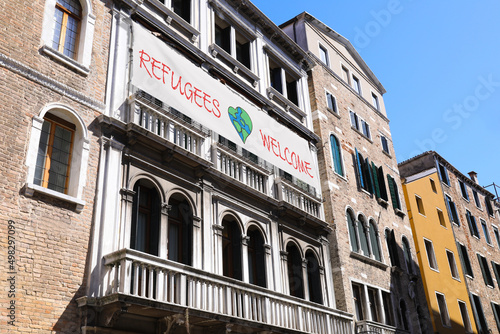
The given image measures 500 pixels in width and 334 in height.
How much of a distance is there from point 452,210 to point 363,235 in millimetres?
12986

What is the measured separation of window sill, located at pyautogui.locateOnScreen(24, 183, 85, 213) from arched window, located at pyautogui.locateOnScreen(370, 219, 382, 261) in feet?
41.1

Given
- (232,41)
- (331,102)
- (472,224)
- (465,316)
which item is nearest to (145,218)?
(232,41)

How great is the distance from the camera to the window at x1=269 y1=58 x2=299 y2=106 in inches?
750

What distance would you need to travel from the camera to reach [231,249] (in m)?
13.6

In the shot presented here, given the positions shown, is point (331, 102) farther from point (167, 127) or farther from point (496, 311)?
point (496, 311)

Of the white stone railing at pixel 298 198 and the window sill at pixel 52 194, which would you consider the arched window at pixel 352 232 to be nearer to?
the white stone railing at pixel 298 198

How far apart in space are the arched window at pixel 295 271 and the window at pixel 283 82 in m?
5.96

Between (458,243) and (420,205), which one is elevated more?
(420,205)

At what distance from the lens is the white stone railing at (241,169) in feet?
45.6

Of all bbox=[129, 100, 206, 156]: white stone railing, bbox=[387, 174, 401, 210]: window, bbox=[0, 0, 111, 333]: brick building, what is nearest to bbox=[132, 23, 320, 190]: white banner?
bbox=[129, 100, 206, 156]: white stone railing

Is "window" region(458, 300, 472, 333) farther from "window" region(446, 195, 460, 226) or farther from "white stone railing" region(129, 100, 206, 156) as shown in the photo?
"white stone railing" region(129, 100, 206, 156)

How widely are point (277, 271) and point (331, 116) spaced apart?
28.3 ft

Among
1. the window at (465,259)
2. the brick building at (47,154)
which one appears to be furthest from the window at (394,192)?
the brick building at (47,154)

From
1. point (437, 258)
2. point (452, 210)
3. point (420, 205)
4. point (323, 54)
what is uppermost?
point (323, 54)
